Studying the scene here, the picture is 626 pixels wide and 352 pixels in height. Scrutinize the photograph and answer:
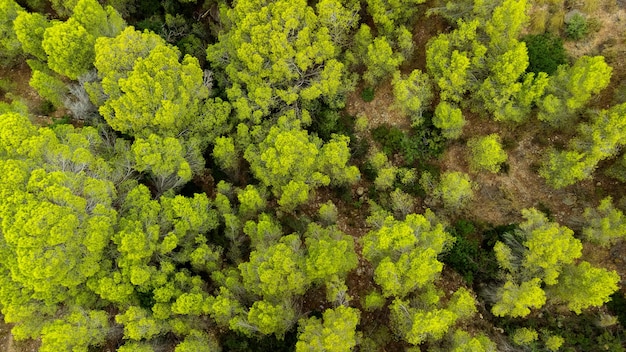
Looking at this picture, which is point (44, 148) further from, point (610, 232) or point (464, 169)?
point (610, 232)

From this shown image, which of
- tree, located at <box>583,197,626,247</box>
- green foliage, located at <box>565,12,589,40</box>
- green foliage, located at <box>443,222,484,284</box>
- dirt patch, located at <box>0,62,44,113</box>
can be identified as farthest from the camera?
dirt patch, located at <box>0,62,44,113</box>

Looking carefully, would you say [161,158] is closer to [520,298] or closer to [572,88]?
[520,298]

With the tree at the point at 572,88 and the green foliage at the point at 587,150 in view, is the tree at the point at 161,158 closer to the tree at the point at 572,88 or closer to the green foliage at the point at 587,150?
the tree at the point at 572,88

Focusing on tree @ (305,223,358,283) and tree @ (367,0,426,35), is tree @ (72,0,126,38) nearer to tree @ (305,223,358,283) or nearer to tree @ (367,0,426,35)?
tree @ (367,0,426,35)

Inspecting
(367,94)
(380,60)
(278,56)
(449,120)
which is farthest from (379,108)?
(278,56)

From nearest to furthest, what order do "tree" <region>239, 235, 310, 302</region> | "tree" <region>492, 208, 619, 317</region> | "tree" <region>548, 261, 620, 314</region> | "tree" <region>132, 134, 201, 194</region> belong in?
"tree" <region>548, 261, 620, 314</region> → "tree" <region>492, 208, 619, 317</region> → "tree" <region>239, 235, 310, 302</region> → "tree" <region>132, 134, 201, 194</region>

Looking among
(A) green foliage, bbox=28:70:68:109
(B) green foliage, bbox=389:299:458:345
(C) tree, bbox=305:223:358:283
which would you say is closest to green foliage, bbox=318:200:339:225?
(C) tree, bbox=305:223:358:283

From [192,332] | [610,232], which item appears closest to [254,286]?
[192,332]
